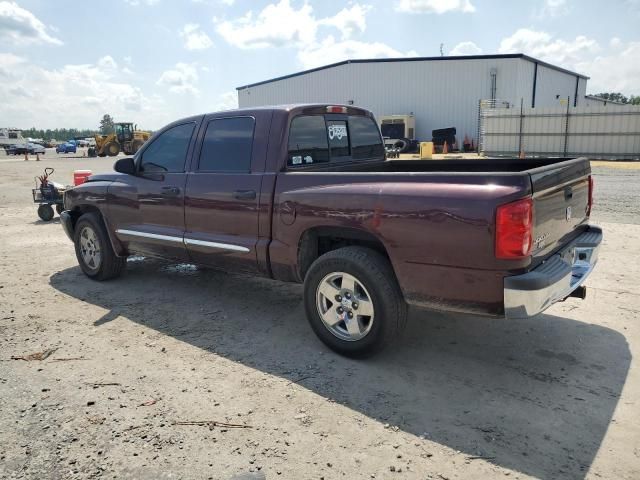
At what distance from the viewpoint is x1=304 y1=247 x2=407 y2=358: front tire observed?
140 inches

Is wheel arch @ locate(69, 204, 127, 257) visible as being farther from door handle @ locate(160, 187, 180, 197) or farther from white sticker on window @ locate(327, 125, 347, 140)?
white sticker on window @ locate(327, 125, 347, 140)

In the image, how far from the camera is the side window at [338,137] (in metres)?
4.81

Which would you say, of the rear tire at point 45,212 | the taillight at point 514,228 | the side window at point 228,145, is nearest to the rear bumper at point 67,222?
the side window at point 228,145

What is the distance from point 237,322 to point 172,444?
6.13 feet

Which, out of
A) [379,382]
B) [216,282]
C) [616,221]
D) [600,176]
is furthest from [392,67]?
[379,382]

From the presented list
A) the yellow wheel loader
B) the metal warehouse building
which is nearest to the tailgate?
the metal warehouse building

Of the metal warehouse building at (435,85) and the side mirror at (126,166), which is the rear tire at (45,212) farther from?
the metal warehouse building at (435,85)

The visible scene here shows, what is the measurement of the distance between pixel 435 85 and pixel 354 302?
108 feet

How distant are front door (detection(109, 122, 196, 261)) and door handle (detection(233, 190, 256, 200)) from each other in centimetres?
77

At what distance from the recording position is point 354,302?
373 cm

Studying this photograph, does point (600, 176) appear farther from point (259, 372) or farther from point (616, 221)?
point (259, 372)

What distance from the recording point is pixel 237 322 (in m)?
4.69

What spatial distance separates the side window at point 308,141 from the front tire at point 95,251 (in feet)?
9.02

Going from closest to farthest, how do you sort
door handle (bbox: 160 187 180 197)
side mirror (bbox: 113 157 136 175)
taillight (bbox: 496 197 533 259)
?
1. taillight (bbox: 496 197 533 259)
2. door handle (bbox: 160 187 180 197)
3. side mirror (bbox: 113 157 136 175)
